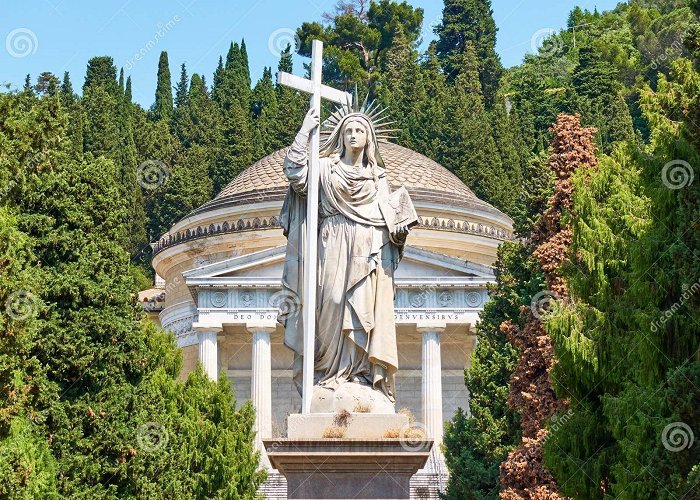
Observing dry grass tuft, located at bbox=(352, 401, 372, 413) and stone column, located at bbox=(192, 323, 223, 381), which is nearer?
dry grass tuft, located at bbox=(352, 401, 372, 413)

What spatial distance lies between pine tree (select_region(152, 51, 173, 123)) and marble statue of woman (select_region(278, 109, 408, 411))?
82.8 metres

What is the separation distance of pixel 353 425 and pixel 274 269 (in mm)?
45506

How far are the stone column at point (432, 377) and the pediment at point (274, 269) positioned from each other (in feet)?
6.83

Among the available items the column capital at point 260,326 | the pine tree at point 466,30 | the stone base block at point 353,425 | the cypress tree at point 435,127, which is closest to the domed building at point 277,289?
the column capital at point 260,326

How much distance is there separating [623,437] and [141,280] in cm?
6021

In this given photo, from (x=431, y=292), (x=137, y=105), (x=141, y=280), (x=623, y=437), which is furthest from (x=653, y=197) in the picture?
(x=137, y=105)

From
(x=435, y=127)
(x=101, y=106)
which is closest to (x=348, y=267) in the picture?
(x=435, y=127)

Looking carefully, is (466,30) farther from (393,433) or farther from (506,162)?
(393,433)

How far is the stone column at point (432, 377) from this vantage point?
5819cm

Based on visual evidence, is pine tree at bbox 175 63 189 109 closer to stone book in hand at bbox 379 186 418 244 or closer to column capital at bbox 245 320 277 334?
column capital at bbox 245 320 277 334

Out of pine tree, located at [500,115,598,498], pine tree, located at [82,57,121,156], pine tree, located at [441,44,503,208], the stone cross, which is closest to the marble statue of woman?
the stone cross

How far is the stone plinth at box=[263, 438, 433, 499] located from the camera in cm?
1471

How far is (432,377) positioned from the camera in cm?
5969

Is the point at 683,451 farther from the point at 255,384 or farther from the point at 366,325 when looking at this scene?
the point at 255,384
